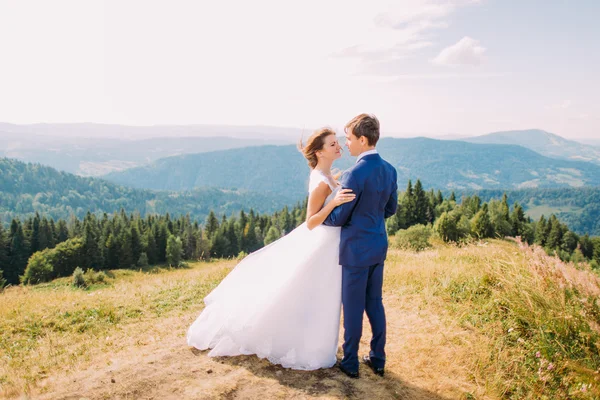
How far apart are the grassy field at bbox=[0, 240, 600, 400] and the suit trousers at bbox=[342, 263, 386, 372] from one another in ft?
1.39

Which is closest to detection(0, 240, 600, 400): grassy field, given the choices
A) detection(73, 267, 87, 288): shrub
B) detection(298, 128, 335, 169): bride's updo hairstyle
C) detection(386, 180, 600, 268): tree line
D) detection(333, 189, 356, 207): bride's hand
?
detection(333, 189, 356, 207): bride's hand

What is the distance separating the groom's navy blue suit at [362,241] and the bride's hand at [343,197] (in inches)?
2.9

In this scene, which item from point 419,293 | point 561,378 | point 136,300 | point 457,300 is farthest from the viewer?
point 136,300

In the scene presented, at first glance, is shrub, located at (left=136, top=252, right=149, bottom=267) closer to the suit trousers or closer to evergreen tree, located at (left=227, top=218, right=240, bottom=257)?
evergreen tree, located at (left=227, top=218, right=240, bottom=257)

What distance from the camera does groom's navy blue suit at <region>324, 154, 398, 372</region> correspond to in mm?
4934

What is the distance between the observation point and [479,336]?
654 cm

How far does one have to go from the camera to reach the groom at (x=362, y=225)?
16.2ft

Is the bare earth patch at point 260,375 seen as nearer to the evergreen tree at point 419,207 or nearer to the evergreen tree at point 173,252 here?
the evergreen tree at point 419,207

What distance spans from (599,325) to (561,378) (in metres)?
1.16

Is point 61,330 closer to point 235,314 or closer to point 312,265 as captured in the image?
point 235,314

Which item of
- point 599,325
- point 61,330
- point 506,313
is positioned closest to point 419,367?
point 506,313

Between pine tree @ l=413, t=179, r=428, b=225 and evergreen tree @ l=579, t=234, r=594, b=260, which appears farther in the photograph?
evergreen tree @ l=579, t=234, r=594, b=260

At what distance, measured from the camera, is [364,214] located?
500 cm

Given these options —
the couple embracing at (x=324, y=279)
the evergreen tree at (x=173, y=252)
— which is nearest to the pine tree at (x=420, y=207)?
the evergreen tree at (x=173, y=252)
